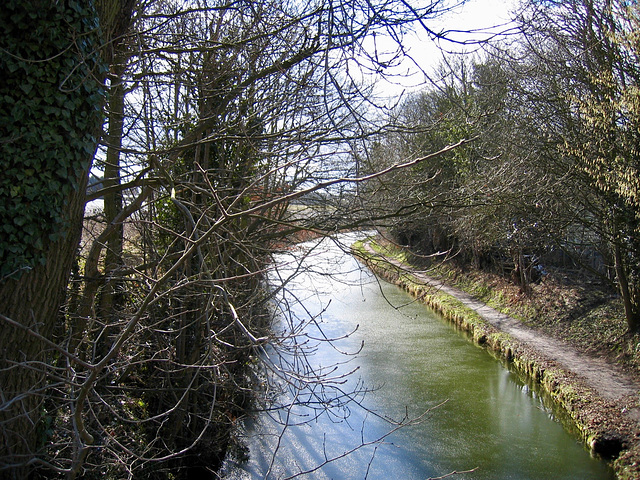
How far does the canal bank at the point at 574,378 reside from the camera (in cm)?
580

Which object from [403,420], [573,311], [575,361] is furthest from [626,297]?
[403,420]

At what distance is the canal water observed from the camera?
6062 mm

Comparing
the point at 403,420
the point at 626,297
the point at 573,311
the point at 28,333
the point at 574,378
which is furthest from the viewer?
the point at 573,311

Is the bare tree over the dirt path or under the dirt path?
over

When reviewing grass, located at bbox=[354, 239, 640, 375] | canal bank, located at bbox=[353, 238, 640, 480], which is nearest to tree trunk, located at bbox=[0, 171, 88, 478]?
canal bank, located at bbox=[353, 238, 640, 480]

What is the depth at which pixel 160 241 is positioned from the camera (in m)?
6.57

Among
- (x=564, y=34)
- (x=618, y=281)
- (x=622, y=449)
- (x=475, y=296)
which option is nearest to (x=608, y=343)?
(x=618, y=281)

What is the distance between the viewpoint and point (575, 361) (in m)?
8.50

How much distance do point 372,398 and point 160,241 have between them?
13.6 feet

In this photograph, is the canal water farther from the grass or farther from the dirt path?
the grass

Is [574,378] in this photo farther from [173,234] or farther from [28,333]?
[28,333]

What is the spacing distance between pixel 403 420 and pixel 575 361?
4470mm

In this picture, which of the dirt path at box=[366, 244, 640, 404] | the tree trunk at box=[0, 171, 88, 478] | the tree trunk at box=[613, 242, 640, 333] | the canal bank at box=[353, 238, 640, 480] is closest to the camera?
the tree trunk at box=[0, 171, 88, 478]

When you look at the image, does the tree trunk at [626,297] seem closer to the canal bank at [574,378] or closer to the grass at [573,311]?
the grass at [573,311]
